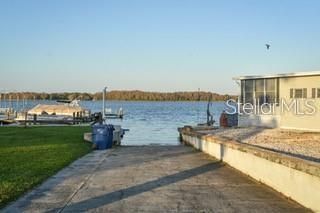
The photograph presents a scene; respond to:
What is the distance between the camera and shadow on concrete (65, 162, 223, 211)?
8906mm

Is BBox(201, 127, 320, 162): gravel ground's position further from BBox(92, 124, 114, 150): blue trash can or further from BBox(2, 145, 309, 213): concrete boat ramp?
BBox(92, 124, 114, 150): blue trash can

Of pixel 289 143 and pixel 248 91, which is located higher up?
pixel 248 91

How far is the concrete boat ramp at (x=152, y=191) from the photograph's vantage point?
8.80 m

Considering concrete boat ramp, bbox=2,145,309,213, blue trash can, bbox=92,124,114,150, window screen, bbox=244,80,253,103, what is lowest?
concrete boat ramp, bbox=2,145,309,213

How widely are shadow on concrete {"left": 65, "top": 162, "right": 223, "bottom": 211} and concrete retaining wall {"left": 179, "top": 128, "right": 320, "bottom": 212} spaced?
0.91 metres

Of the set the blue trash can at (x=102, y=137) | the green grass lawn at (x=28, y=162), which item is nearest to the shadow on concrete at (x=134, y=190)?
the green grass lawn at (x=28, y=162)

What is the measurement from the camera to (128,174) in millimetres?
12961

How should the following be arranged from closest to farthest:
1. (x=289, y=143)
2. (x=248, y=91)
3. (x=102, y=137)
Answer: (x=289, y=143) < (x=102, y=137) < (x=248, y=91)

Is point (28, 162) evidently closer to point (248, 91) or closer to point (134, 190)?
point (134, 190)

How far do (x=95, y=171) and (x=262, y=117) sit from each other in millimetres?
17975

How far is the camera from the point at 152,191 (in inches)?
410

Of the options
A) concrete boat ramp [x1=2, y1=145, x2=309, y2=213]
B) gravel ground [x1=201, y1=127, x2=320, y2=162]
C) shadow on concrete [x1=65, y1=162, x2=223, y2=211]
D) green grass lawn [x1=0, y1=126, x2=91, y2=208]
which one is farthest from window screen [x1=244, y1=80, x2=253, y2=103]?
shadow on concrete [x1=65, y1=162, x2=223, y2=211]

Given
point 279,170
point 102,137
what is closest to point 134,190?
point 279,170

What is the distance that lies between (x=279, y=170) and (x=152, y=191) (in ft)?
8.27
